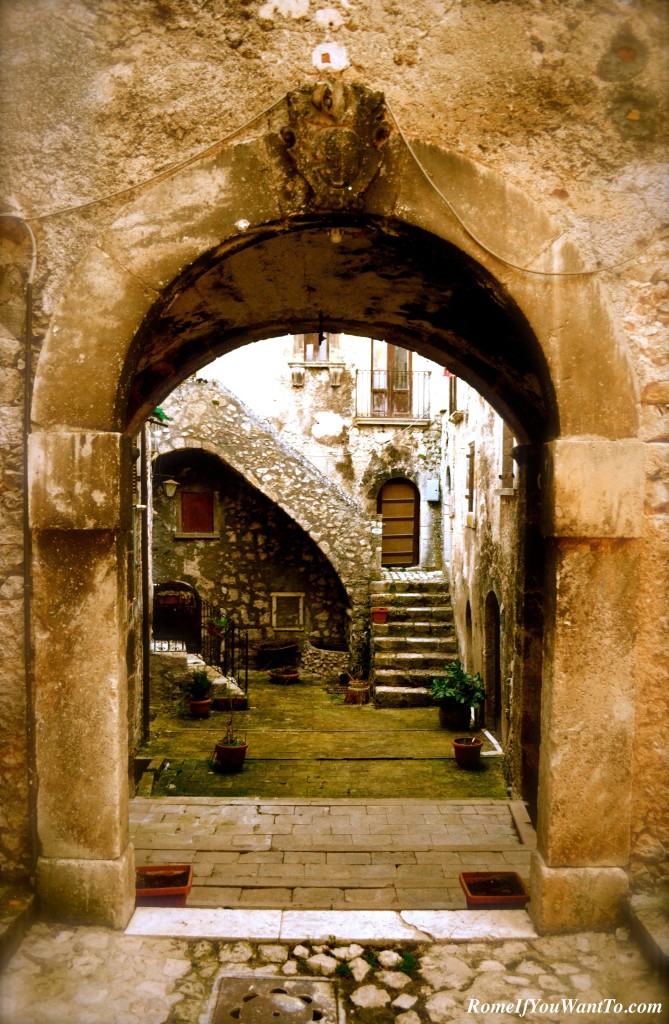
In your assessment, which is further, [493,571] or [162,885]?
[493,571]

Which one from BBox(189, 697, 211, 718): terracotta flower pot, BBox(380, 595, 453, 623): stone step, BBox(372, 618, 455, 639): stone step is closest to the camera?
BBox(189, 697, 211, 718): terracotta flower pot

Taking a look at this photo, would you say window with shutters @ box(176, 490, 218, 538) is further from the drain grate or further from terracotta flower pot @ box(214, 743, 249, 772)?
the drain grate

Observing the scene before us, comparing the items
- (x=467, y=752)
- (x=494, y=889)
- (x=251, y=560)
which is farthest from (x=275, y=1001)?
(x=251, y=560)

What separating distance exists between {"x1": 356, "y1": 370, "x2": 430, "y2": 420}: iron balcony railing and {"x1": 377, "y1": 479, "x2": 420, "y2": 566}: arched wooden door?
1.66 metres

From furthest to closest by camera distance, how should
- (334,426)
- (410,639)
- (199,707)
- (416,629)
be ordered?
(334,426)
(416,629)
(410,639)
(199,707)

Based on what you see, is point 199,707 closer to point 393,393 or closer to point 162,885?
point 162,885

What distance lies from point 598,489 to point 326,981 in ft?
8.32

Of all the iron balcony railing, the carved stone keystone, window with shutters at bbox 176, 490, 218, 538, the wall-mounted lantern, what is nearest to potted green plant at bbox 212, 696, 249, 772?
the carved stone keystone

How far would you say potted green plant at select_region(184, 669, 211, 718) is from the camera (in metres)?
9.93

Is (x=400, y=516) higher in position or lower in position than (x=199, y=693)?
higher

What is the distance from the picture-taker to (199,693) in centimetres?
1005

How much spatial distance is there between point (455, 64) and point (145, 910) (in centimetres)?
439

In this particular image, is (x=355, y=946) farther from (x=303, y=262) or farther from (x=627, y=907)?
(x=303, y=262)
